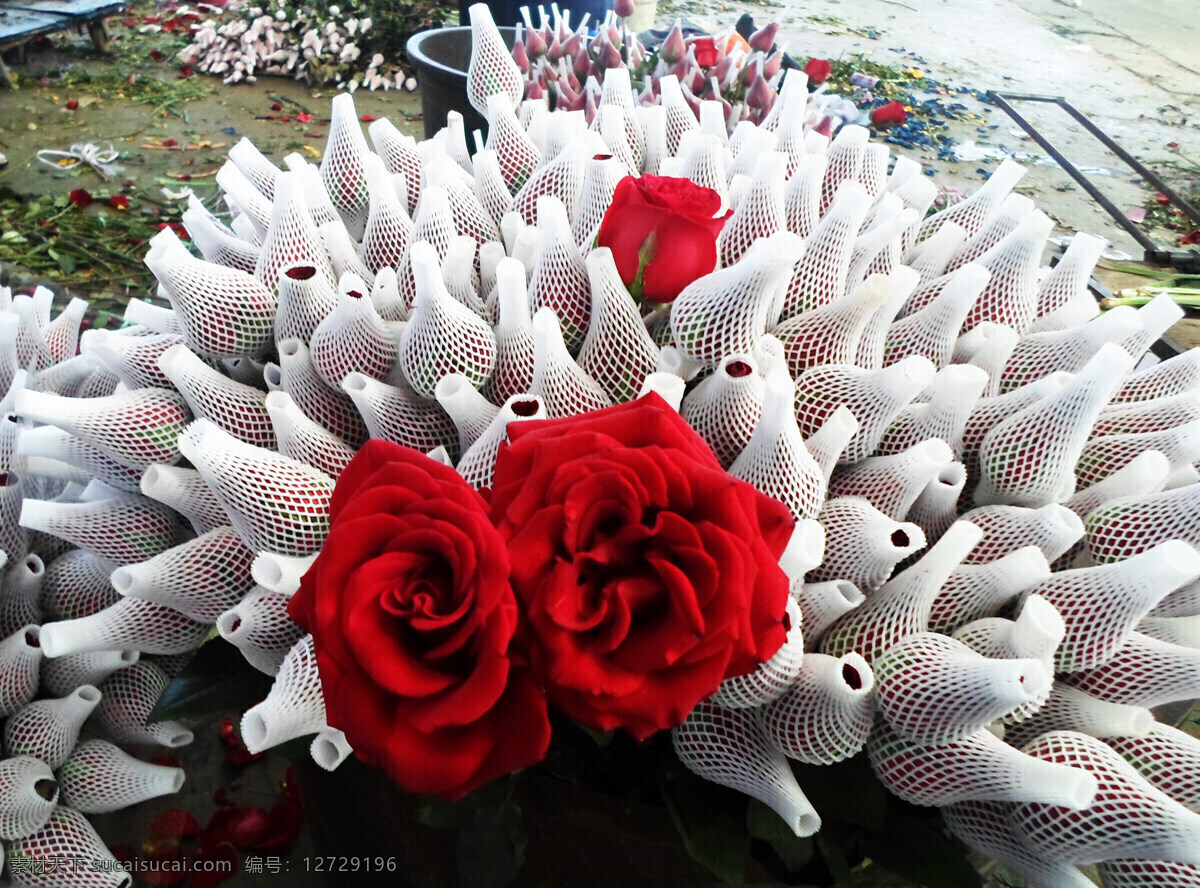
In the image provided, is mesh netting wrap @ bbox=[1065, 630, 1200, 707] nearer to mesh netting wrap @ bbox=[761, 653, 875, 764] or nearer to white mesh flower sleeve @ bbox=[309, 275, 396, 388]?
mesh netting wrap @ bbox=[761, 653, 875, 764]

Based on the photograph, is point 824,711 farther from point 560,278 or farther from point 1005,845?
point 560,278

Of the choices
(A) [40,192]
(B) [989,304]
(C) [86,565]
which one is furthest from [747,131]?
(A) [40,192]

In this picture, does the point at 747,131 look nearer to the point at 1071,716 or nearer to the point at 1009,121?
the point at 1071,716

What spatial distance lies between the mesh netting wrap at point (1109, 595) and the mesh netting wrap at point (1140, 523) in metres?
0.05

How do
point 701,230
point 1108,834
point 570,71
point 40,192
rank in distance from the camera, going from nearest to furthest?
point 1108,834
point 701,230
point 570,71
point 40,192

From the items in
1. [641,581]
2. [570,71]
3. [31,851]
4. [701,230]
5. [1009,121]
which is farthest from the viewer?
[1009,121]

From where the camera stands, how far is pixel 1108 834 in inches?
20.8

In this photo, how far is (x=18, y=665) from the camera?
0.84 metres

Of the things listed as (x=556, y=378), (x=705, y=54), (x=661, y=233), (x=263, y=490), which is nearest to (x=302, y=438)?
(x=263, y=490)

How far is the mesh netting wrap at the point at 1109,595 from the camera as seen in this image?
53 cm

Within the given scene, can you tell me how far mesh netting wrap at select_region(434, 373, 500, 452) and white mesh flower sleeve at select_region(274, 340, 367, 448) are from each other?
4.5 inches

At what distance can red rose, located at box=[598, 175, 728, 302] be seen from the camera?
2.07ft

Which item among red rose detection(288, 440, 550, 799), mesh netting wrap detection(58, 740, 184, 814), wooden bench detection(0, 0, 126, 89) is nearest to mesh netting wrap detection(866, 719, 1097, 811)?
red rose detection(288, 440, 550, 799)

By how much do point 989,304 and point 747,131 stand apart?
0.32 metres
